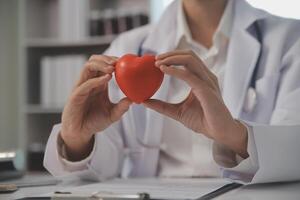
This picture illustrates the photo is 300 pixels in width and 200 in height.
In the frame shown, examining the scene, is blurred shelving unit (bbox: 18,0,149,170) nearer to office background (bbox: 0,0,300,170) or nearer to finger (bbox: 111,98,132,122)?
office background (bbox: 0,0,300,170)

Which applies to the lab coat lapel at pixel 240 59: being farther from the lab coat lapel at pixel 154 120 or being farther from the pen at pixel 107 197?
the pen at pixel 107 197

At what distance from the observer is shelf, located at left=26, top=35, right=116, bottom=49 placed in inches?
106

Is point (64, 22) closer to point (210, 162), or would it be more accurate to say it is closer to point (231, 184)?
point (210, 162)

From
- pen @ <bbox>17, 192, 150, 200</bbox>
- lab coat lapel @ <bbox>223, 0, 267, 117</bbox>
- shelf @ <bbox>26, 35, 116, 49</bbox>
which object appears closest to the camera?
pen @ <bbox>17, 192, 150, 200</bbox>

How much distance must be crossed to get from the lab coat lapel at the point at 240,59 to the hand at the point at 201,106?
234 millimetres

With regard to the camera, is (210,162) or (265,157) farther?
(210,162)

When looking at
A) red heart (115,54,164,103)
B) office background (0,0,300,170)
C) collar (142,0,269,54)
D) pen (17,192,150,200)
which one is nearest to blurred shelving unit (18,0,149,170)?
office background (0,0,300,170)

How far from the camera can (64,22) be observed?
9.02 ft

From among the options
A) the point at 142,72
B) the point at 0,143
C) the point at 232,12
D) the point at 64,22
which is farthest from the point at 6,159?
the point at 0,143

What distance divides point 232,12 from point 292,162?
478mm

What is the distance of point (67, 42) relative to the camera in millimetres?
2734

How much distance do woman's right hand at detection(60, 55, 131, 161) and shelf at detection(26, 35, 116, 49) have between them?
174 cm

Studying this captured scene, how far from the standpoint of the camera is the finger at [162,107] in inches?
34.1

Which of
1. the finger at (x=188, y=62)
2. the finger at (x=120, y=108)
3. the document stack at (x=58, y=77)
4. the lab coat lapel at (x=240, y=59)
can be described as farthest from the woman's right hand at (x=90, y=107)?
the document stack at (x=58, y=77)
